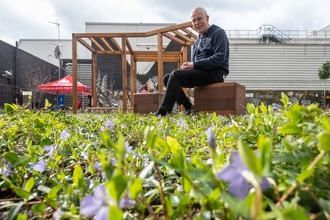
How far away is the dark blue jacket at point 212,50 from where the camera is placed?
10.4 ft

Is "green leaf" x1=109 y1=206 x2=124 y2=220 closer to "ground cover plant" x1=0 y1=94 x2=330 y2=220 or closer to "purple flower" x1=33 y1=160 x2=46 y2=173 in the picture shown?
"ground cover plant" x1=0 y1=94 x2=330 y2=220

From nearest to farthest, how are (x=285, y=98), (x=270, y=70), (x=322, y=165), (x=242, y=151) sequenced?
(x=242, y=151)
(x=322, y=165)
(x=285, y=98)
(x=270, y=70)

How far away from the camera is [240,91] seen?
12.2 feet

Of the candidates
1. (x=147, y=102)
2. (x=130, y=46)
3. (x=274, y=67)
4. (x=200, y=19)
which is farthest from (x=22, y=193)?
(x=274, y=67)

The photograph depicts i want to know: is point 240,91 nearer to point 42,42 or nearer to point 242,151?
point 242,151

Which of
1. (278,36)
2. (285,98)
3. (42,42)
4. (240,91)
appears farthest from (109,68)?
(285,98)

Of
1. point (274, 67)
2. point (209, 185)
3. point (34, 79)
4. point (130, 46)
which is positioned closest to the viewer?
point (209, 185)

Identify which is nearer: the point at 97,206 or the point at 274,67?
the point at 97,206

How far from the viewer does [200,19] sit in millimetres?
3375

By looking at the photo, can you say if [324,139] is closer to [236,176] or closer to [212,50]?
[236,176]

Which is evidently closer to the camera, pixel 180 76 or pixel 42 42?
pixel 180 76

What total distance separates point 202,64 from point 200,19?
0.58 meters

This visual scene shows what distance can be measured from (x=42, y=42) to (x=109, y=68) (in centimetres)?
903

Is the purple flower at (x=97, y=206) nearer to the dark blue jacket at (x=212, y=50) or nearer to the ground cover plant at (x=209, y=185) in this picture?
the ground cover plant at (x=209, y=185)
